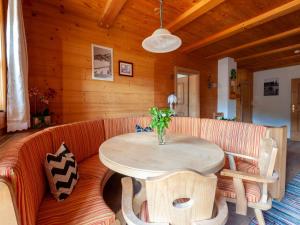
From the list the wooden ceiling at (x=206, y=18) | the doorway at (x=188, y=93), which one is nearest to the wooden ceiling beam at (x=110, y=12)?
the wooden ceiling at (x=206, y=18)

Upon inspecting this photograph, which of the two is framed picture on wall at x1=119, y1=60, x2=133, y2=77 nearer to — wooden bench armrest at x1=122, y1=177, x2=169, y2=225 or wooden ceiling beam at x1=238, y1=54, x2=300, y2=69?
wooden bench armrest at x1=122, y1=177, x2=169, y2=225

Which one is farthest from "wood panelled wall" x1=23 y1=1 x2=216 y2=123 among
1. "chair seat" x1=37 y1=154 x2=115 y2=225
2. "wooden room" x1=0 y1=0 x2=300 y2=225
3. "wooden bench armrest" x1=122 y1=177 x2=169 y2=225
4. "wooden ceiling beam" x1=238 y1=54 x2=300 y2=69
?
"wooden ceiling beam" x1=238 y1=54 x2=300 y2=69

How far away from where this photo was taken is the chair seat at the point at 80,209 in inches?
40.6

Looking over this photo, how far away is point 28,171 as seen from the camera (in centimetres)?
98

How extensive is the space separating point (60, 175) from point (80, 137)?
82 centimetres

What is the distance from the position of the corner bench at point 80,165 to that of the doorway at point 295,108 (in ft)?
15.3

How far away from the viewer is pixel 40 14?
247 cm

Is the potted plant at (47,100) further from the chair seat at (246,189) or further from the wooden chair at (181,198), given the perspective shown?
the chair seat at (246,189)

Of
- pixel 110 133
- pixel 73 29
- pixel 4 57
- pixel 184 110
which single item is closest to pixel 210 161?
pixel 110 133

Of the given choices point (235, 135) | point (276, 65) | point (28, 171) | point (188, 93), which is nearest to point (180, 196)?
point (28, 171)

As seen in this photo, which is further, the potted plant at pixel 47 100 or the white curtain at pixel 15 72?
the potted plant at pixel 47 100

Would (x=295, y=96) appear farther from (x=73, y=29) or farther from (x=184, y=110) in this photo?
(x=73, y=29)

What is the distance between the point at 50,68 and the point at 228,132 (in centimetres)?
275

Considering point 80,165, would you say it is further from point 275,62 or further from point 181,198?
point 275,62
